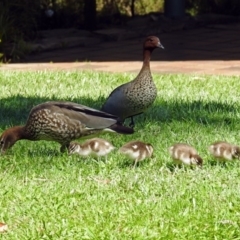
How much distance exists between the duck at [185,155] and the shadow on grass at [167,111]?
159 cm

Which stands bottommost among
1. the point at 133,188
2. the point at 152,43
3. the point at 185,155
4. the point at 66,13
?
the point at 66,13

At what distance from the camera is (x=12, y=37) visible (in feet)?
41.6

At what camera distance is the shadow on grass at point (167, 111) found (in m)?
7.30

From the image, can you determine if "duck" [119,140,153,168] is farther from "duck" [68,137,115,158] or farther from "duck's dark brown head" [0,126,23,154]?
"duck's dark brown head" [0,126,23,154]

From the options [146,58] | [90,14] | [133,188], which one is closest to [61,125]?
[133,188]

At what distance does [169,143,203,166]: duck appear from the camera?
18.1ft

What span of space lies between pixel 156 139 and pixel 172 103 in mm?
1673

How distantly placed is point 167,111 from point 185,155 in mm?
2213

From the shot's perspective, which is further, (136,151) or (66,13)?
(66,13)

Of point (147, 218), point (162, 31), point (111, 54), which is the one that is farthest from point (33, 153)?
point (162, 31)

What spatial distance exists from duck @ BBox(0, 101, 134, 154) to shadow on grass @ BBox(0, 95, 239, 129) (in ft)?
3.19

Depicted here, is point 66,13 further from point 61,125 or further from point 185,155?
point 185,155

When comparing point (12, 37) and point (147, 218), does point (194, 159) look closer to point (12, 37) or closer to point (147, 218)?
point (147, 218)

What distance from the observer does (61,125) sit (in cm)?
609
